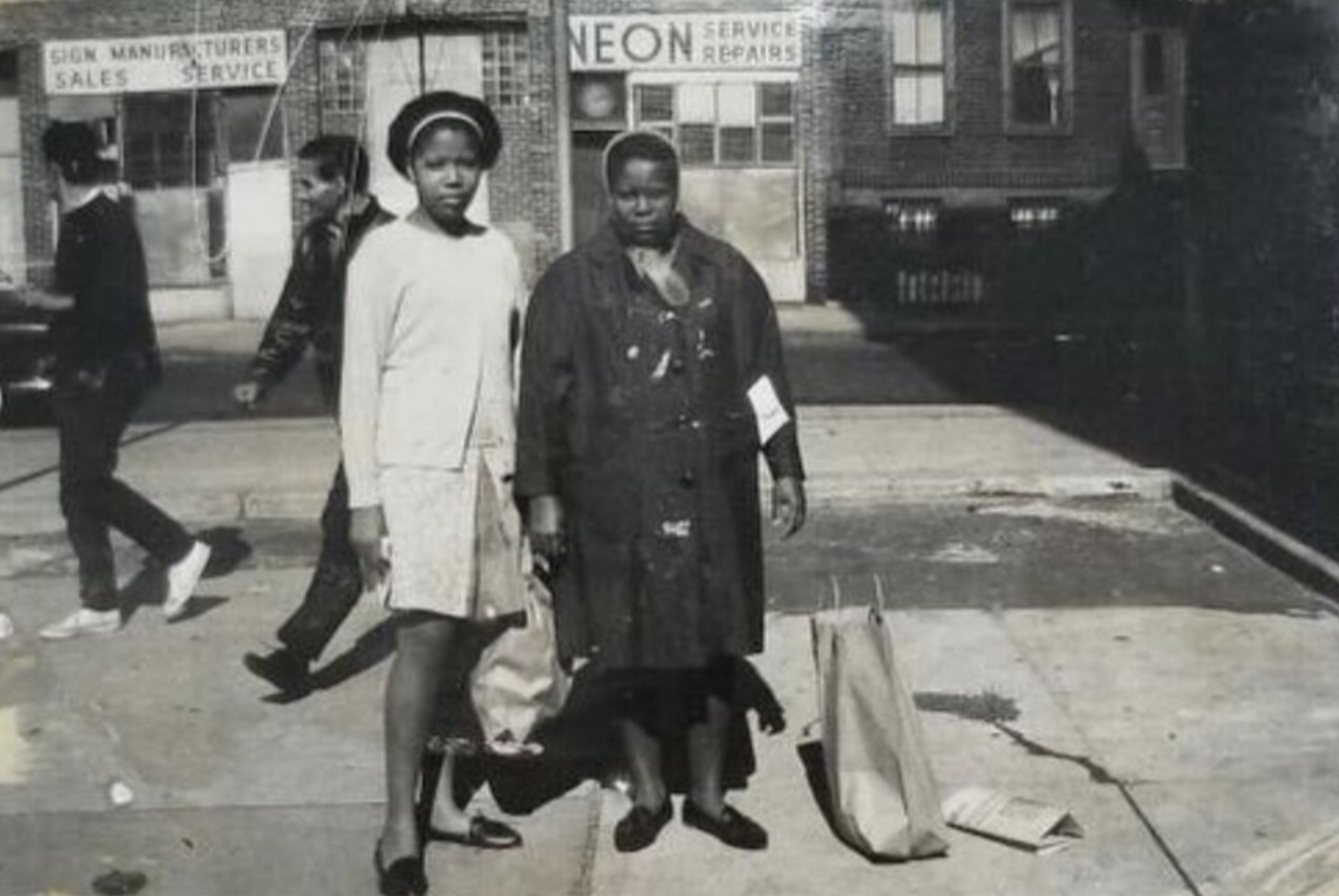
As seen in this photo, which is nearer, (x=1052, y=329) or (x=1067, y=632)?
(x=1067, y=632)

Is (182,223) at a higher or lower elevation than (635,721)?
higher

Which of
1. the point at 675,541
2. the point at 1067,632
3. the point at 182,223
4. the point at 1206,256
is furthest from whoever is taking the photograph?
the point at 1206,256

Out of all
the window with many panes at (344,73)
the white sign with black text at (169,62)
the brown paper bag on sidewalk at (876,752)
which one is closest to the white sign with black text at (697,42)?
the window with many panes at (344,73)

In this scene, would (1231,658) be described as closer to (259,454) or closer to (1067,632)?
(1067,632)

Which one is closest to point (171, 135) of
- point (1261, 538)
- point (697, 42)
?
point (697, 42)

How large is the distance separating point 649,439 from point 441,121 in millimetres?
855

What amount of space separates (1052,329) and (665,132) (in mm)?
1829

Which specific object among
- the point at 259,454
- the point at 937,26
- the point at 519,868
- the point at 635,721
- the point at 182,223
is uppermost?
the point at 937,26

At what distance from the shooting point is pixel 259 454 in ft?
22.1

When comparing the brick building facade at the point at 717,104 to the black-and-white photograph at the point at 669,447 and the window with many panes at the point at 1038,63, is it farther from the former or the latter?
the window with many panes at the point at 1038,63

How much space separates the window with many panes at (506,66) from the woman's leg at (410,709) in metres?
1.96

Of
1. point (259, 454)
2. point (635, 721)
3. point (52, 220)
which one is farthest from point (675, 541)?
point (259, 454)

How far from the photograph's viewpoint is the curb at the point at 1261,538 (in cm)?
631

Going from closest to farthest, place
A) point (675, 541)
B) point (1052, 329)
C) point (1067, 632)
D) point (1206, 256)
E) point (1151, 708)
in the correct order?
point (675, 541)
point (1151, 708)
point (1067, 632)
point (1052, 329)
point (1206, 256)
